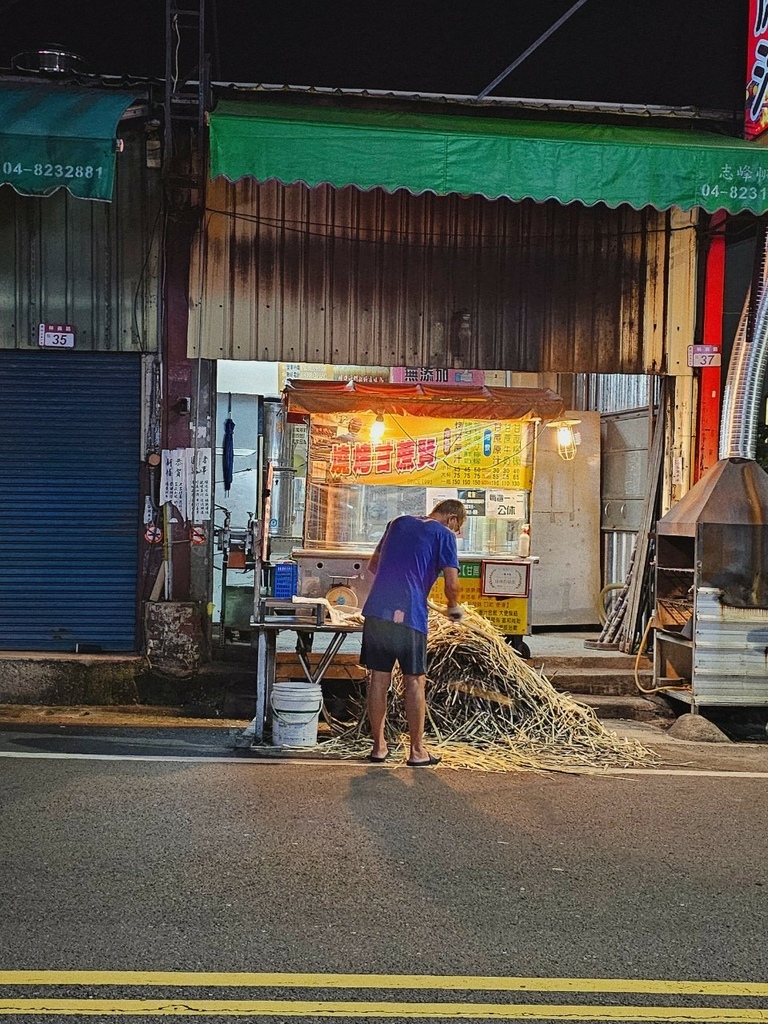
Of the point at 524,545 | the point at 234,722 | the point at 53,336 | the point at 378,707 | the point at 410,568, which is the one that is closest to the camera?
the point at 378,707

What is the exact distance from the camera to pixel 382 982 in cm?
397

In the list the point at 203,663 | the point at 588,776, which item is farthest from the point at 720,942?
the point at 203,663

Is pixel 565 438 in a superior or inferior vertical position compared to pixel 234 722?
superior

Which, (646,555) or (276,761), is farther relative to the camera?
(646,555)

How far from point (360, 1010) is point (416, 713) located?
3847 mm

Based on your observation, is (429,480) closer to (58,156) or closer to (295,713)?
(295,713)

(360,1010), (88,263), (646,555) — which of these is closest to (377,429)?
(646,555)

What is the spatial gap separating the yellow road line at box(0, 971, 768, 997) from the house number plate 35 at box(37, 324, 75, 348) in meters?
7.35

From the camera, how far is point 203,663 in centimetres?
1005

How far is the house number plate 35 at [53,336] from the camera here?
33.5 feet

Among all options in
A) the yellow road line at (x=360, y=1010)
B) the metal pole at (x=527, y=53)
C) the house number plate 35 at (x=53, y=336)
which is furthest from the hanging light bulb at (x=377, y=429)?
the yellow road line at (x=360, y=1010)

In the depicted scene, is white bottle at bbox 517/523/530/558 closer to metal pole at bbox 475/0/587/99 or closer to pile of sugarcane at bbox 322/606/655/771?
pile of sugarcane at bbox 322/606/655/771

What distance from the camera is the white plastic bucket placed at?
784 centimetres

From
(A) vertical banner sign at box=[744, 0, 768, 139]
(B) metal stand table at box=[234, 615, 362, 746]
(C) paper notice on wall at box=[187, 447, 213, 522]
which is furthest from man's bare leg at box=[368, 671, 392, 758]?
(A) vertical banner sign at box=[744, 0, 768, 139]
